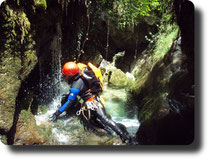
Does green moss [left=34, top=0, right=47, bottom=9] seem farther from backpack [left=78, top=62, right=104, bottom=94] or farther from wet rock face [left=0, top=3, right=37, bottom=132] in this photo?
backpack [left=78, top=62, right=104, bottom=94]

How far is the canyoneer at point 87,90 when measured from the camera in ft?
9.05

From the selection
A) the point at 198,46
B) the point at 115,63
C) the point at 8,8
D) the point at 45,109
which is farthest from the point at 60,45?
the point at 115,63

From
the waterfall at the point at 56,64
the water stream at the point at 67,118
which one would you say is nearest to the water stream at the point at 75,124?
the water stream at the point at 67,118

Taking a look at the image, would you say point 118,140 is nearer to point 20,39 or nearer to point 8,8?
point 20,39

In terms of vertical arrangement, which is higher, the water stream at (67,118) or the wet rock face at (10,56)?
the wet rock face at (10,56)

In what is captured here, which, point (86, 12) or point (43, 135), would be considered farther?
point (86, 12)

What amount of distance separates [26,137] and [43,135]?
0.24m

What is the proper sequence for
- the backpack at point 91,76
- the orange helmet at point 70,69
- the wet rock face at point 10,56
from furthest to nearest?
1. the backpack at point 91,76
2. the orange helmet at point 70,69
3. the wet rock face at point 10,56

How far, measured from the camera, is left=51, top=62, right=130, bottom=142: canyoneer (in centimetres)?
276

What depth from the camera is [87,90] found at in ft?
9.83

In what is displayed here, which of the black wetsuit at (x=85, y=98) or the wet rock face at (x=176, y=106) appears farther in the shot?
the black wetsuit at (x=85, y=98)

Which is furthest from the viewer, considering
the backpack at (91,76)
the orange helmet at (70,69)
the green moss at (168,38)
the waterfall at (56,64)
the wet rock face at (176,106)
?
the waterfall at (56,64)

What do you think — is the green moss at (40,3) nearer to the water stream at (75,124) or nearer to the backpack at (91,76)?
the backpack at (91,76)

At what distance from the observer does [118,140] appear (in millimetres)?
2617
